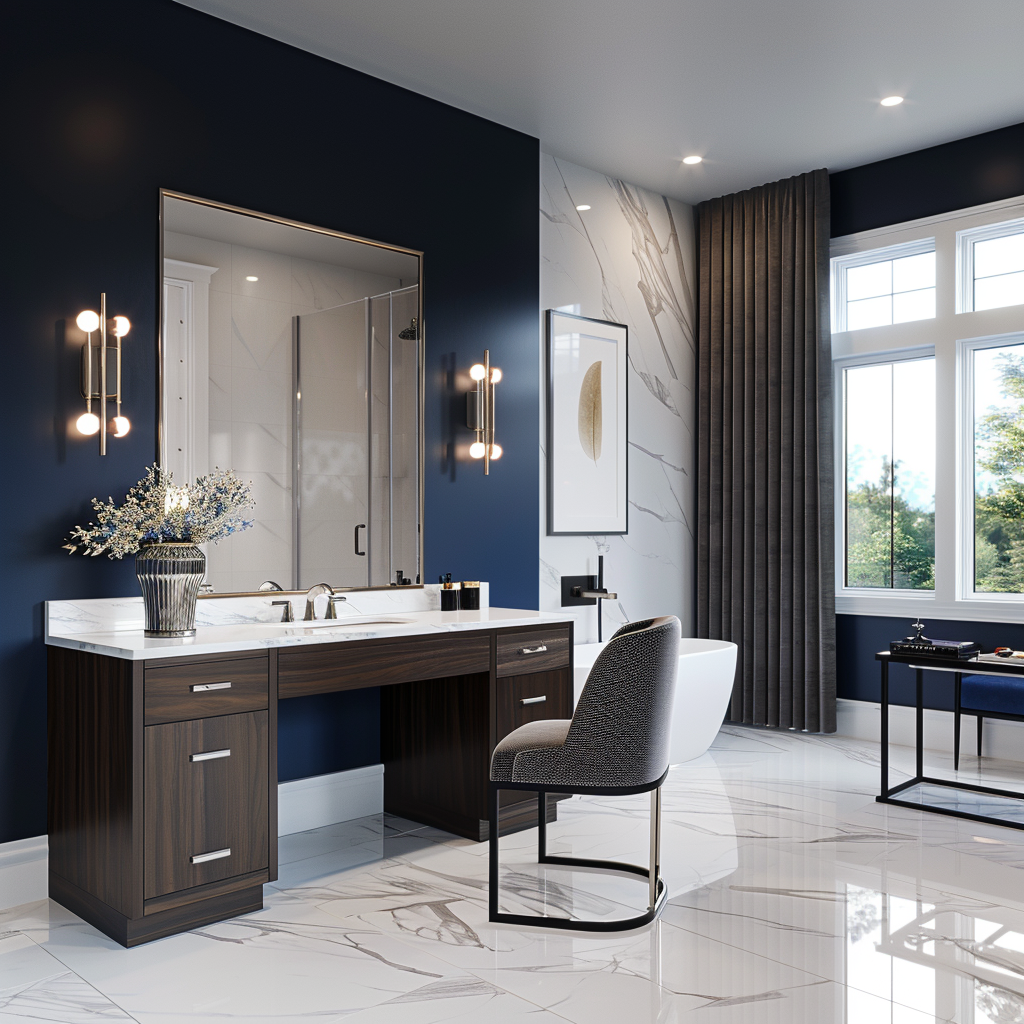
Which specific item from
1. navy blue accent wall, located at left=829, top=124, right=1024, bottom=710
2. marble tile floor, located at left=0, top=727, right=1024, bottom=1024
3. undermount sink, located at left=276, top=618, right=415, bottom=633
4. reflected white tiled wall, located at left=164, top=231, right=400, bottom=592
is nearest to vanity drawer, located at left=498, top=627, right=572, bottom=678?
undermount sink, located at left=276, top=618, right=415, bottom=633

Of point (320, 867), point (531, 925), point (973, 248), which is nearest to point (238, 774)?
point (320, 867)

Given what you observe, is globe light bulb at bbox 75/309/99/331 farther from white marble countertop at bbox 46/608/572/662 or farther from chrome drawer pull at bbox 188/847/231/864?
chrome drawer pull at bbox 188/847/231/864

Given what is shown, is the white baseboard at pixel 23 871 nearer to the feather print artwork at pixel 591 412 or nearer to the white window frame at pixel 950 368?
the feather print artwork at pixel 591 412

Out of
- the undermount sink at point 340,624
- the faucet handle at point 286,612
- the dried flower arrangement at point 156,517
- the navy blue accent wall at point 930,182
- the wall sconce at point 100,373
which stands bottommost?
the undermount sink at point 340,624

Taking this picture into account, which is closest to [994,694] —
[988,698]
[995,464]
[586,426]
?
[988,698]

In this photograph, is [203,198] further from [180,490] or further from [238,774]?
[238,774]

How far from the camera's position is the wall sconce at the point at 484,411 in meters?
4.04

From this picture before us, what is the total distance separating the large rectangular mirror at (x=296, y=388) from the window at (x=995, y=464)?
277 centimetres

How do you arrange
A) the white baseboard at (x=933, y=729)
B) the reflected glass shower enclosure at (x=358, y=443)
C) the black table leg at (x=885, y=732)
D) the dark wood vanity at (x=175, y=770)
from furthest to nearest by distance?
1. the white baseboard at (x=933, y=729)
2. the black table leg at (x=885, y=732)
3. the reflected glass shower enclosure at (x=358, y=443)
4. the dark wood vanity at (x=175, y=770)

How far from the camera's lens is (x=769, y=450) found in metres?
5.13

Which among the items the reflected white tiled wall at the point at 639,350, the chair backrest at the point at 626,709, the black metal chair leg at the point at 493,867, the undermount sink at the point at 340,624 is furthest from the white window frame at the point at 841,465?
the black metal chair leg at the point at 493,867

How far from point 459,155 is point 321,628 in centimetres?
220

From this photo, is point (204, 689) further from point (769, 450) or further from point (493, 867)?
point (769, 450)

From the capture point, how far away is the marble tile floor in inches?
84.0
